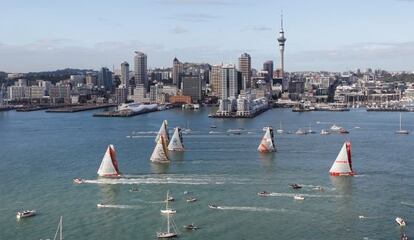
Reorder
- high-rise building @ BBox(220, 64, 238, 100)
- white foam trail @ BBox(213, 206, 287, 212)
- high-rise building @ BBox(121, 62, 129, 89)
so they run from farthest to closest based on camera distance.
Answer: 1. high-rise building @ BBox(121, 62, 129, 89)
2. high-rise building @ BBox(220, 64, 238, 100)
3. white foam trail @ BBox(213, 206, 287, 212)

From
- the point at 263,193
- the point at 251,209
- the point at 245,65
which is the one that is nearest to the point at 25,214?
the point at 251,209

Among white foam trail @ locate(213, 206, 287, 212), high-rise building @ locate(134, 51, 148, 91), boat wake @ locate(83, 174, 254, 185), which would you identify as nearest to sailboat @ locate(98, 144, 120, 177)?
boat wake @ locate(83, 174, 254, 185)

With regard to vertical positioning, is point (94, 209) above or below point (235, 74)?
below

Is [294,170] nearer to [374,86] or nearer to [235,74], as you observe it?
[235,74]

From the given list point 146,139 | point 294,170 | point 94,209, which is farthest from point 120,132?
point 94,209

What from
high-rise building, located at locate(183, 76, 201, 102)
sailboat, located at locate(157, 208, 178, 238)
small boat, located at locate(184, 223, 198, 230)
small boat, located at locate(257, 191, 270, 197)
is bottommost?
sailboat, located at locate(157, 208, 178, 238)

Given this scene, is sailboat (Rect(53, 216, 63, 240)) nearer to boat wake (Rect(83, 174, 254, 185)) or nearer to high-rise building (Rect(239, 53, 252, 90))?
boat wake (Rect(83, 174, 254, 185))
